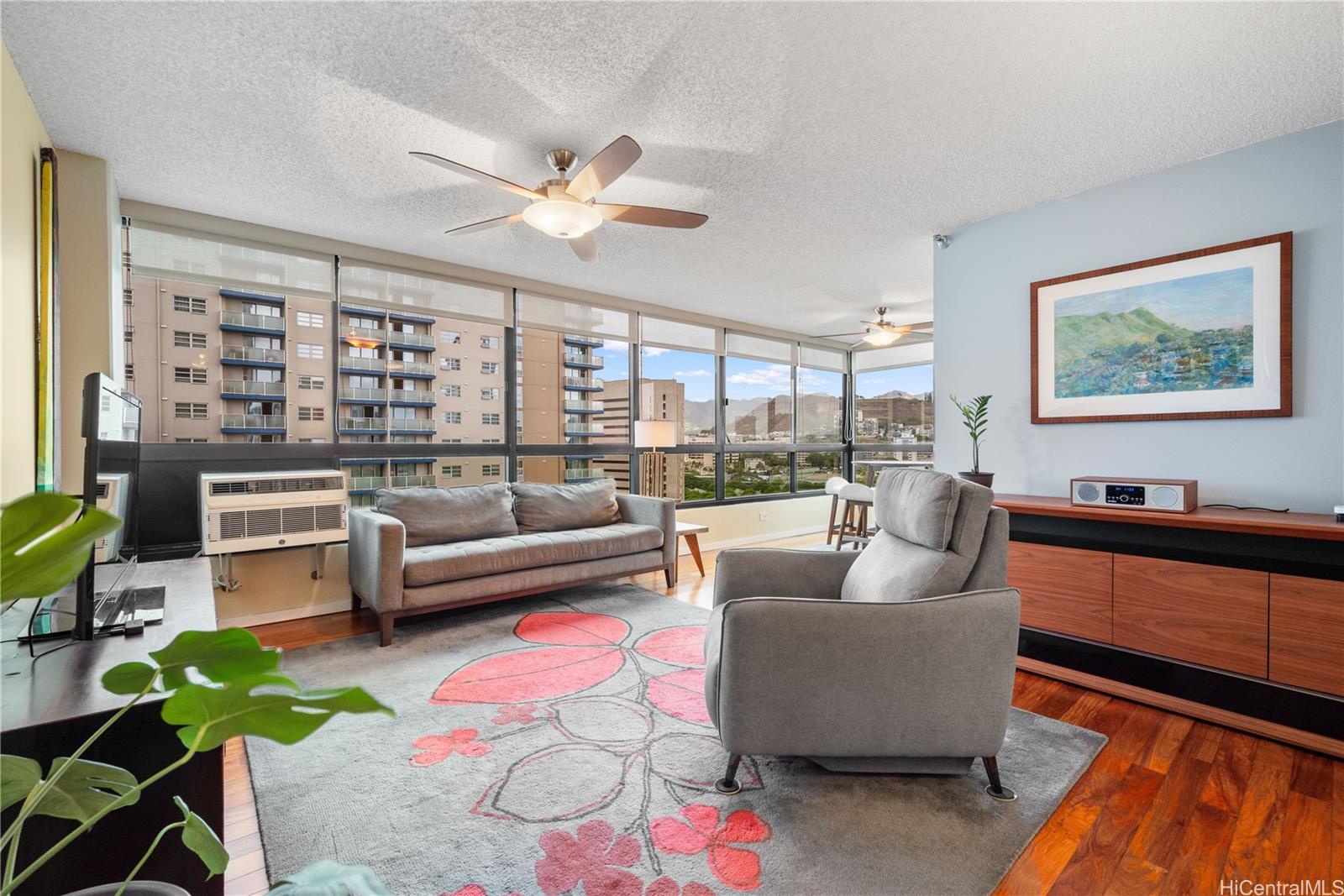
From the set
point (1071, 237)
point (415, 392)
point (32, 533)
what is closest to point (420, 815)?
point (32, 533)

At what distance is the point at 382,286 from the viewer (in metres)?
4.04

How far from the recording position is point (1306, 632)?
2.13m

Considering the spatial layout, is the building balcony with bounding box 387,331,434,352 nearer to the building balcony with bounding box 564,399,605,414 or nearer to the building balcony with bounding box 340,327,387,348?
the building balcony with bounding box 340,327,387,348

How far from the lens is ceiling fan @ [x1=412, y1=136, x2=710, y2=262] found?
2.15m

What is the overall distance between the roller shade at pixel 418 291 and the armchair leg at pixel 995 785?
408cm

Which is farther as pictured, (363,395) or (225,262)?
(363,395)

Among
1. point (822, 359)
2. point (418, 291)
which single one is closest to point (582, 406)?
point (418, 291)

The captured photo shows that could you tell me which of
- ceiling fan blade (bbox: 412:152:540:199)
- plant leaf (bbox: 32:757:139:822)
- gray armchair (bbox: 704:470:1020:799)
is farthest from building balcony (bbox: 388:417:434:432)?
plant leaf (bbox: 32:757:139:822)

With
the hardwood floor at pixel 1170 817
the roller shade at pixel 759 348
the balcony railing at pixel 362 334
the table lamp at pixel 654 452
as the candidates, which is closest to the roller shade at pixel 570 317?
the table lamp at pixel 654 452

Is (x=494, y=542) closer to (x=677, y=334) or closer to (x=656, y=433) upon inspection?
(x=656, y=433)

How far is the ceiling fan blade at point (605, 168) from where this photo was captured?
6.73 ft

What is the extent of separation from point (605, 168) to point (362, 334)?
2.55 m

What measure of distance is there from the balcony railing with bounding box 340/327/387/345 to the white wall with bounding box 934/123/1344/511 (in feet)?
12.1

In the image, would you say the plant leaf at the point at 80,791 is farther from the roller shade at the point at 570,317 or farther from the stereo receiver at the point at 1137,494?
the roller shade at the point at 570,317
